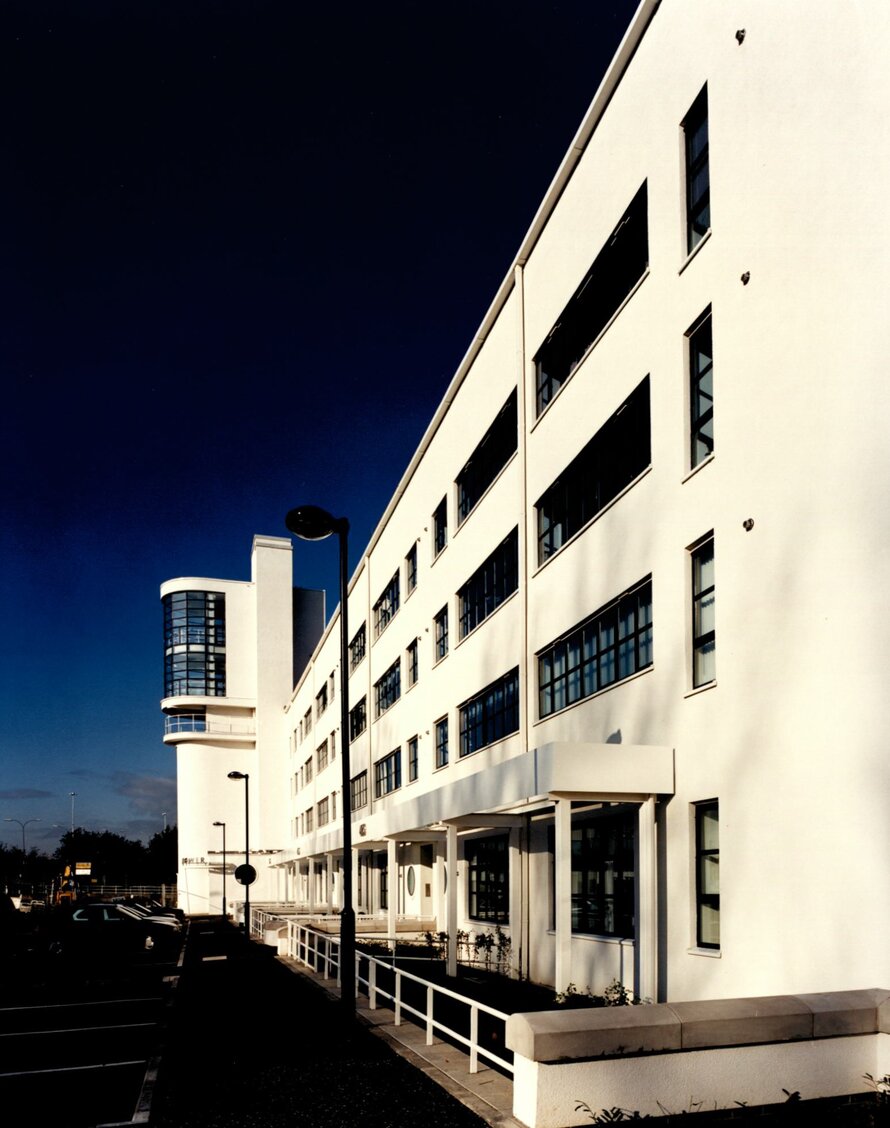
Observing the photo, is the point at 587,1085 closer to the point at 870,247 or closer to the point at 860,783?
the point at 860,783

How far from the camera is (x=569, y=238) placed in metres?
18.8

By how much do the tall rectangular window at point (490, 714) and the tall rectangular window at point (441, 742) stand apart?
75.1 inches

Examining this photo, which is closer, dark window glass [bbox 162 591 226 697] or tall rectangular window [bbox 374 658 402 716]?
tall rectangular window [bbox 374 658 402 716]

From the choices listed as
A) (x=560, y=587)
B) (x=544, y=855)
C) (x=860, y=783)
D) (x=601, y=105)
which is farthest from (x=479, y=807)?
(x=601, y=105)

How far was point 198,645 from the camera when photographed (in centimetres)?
8031

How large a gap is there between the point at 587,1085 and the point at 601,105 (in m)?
14.7

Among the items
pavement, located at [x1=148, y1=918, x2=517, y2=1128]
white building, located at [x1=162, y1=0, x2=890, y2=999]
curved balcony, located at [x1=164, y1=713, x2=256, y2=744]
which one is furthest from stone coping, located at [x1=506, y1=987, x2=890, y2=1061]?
curved balcony, located at [x1=164, y1=713, x2=256, y2=744]

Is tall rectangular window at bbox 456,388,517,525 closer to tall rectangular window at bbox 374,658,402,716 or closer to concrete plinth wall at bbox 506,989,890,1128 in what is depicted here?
tall rectangular window at bbox 374,658,402,716

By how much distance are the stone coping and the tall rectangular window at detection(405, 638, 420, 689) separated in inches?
944

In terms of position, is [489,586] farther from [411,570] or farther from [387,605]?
[387,605]

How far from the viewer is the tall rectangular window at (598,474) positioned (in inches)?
632

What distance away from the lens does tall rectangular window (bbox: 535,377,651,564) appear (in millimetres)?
16062

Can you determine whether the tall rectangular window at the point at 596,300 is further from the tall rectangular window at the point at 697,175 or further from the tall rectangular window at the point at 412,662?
the tall rectangular window at the point at 412,662

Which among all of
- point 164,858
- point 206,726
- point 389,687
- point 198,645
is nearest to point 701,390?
point 389,687
